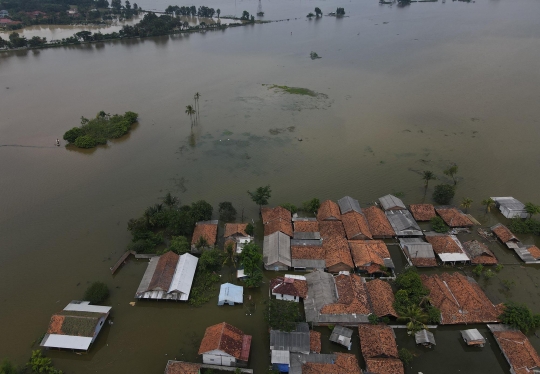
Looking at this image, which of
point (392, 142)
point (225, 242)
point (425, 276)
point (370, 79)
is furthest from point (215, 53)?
point (425, 276)

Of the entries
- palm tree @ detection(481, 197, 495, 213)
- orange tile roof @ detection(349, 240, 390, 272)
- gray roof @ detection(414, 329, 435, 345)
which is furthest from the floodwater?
orange tile roof @ detection(349, 240, 390, 272)

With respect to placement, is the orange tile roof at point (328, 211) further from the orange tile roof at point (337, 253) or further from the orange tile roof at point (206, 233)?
the orange tile roof at point (206, 233)

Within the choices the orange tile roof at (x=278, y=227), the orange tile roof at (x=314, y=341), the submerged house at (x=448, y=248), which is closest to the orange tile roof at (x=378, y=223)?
the submerged house at (x=448, y=248)

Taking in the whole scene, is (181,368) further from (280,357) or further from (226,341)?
(280,357)

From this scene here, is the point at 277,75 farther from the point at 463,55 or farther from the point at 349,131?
the point at 463,55

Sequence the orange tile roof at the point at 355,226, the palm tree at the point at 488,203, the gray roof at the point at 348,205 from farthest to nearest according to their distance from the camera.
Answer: the palm tree at the point at 488,203 → the gray roof at the point at 348,205 → the orange tile roof at the point at 355,226

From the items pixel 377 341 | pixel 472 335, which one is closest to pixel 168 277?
pixel 377 341
